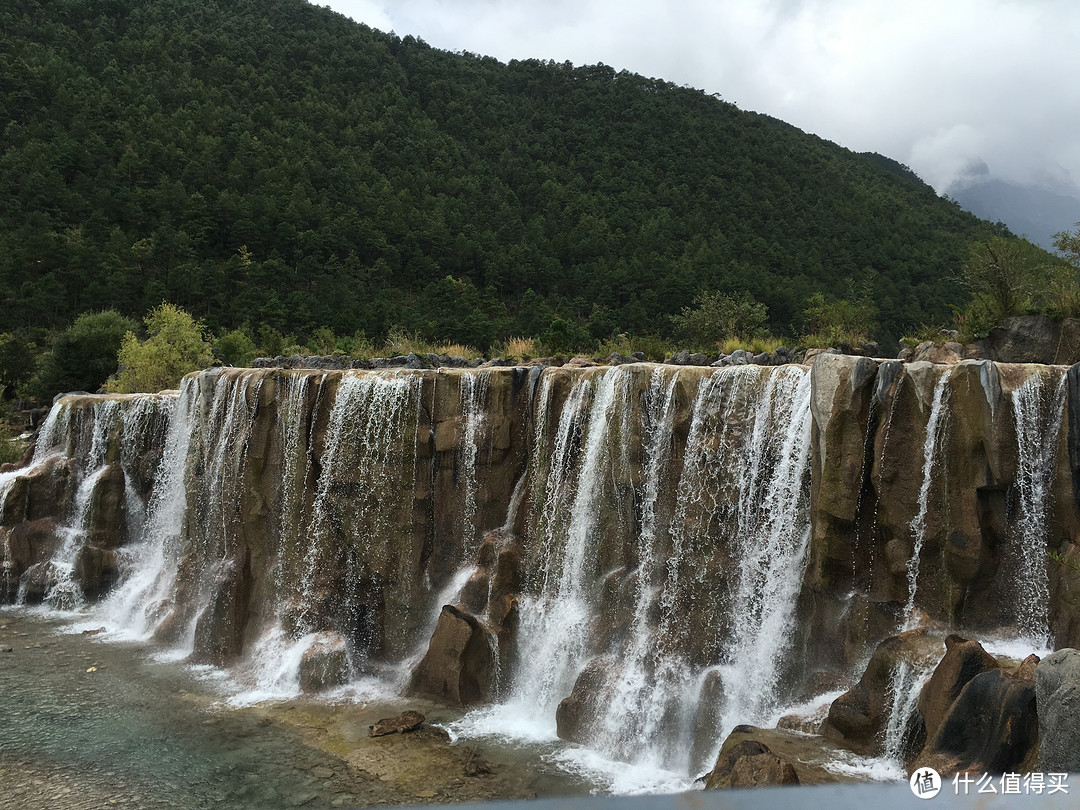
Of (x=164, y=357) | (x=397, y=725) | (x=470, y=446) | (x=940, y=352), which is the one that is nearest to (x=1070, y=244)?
(x=940, y=352)

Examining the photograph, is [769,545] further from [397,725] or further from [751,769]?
[397,725]

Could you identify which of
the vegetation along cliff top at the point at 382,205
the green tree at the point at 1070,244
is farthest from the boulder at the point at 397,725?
the green tree at the point at 1070,244

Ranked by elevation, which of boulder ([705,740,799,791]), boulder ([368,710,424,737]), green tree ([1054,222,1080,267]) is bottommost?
boulder ([368,710,424,737])

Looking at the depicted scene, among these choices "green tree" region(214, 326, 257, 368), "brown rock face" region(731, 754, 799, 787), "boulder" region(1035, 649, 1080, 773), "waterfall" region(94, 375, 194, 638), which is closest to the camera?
"boulder" region(1035, 649, 1080, 773)

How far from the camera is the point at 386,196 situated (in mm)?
59219

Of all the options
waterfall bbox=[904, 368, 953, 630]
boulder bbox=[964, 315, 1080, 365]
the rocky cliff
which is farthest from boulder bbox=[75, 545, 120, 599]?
boulder bbox=[964, 315, 1080, 365]

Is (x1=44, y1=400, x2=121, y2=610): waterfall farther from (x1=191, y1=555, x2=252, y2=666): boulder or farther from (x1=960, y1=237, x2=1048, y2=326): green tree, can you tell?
(x1=960, y1=237, x2=1048, y2=326): green tree

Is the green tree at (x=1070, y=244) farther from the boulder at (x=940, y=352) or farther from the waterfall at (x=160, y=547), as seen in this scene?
the waterfall at (x=160, y=547)

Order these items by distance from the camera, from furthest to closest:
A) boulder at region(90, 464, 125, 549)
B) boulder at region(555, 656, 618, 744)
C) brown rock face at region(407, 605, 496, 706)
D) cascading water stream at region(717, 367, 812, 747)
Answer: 1. boulder at region(90, 464, 125, 549)
2. brown rock face at region(407, 605, 496, 706)
3. boulder at region(555, 656, 618, 744)
4. cascading water stream at region(717, 367, 812, 747)

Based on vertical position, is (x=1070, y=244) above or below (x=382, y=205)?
below

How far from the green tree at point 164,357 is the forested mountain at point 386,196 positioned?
13135 millimetres

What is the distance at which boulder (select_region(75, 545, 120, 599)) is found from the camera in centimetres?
1767

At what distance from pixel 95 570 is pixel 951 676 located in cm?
1791

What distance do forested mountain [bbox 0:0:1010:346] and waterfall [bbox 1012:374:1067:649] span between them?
3283 cm
